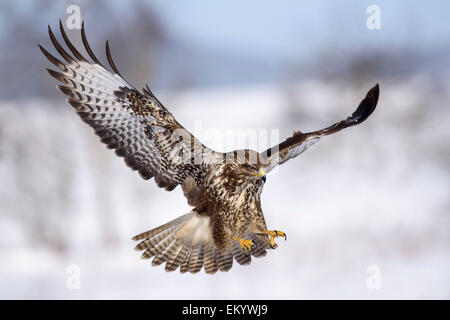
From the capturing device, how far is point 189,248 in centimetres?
236

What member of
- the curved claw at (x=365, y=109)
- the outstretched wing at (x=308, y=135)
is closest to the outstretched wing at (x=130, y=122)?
the outstretched wing at (x=308, y=135)

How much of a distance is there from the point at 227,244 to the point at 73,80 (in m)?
0.89

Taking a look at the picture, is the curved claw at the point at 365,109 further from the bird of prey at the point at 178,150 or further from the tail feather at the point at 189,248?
the tail feather at the point at 189,248

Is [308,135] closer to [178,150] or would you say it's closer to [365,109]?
[365,109]

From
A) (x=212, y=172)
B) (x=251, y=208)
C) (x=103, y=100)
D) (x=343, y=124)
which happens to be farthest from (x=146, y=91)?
(x=343, y=124)

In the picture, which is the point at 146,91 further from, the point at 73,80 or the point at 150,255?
the point at 150,255

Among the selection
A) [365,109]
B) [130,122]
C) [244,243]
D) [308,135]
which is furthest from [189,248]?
[365,109]

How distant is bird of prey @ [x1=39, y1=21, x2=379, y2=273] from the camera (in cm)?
212

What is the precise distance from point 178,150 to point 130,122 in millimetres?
219

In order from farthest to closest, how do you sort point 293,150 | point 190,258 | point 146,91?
point 190,258
point 293,150
point 146,91

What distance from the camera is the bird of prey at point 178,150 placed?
212 cm

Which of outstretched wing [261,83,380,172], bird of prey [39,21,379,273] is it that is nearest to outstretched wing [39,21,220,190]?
bird of prey [39,21,379,273]

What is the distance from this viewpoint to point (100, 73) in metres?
2.15

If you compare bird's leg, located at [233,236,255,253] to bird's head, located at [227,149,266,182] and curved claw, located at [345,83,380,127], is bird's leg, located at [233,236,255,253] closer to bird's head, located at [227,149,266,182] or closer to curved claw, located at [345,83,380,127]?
bird's head, located at [227,149,266,182]
